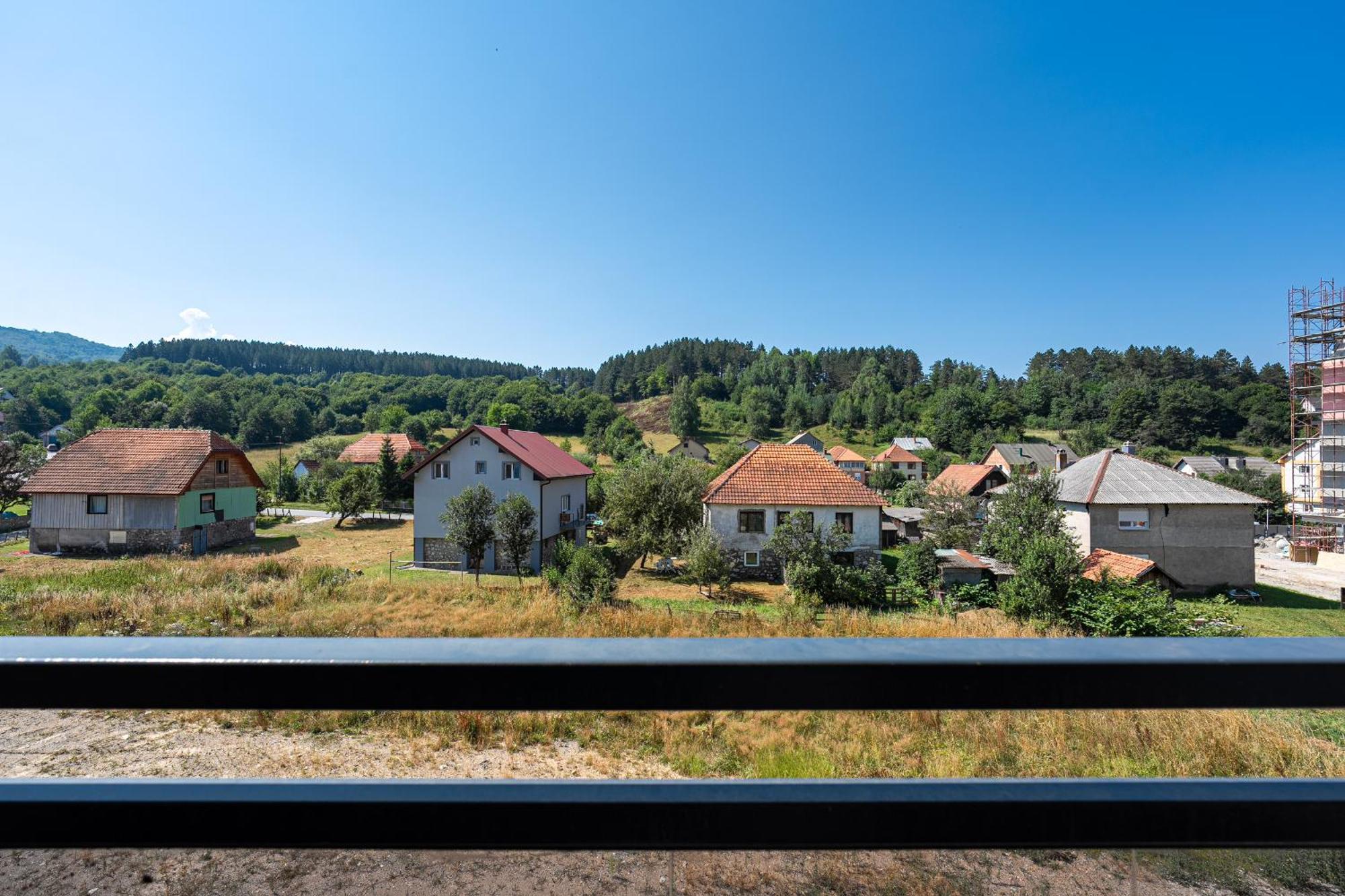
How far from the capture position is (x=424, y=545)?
92.2 ft

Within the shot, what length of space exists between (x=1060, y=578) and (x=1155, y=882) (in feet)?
57.3

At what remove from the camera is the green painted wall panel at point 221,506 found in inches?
1168

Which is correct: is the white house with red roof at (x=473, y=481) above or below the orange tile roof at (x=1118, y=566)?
above

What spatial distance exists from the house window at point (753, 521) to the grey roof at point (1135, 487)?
14.4 metres

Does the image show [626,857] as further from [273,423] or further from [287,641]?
[273,423]

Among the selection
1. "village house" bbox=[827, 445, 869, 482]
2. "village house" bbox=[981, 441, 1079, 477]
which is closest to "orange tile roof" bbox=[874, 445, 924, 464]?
"village house" bbox=[827, 445, 869, 482]

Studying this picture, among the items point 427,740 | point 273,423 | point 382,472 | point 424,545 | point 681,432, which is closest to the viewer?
point 427,740

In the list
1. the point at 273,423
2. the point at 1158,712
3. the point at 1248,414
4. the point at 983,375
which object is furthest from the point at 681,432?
the point at 1158,712

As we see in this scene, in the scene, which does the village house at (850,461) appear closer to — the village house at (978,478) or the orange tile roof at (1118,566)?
the village house at (978,478)

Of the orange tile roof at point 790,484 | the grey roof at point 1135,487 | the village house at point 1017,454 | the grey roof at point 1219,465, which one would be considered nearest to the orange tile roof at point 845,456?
the village house at point 1017,454

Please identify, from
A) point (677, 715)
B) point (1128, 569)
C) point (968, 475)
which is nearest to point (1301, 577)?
point (1128, 569)

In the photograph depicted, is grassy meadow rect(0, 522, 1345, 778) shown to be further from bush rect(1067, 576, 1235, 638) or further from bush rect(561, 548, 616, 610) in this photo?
bush rect(1067, 576, 1235, 638)

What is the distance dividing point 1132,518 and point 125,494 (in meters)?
47.3

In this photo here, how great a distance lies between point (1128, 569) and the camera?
70.0ft
